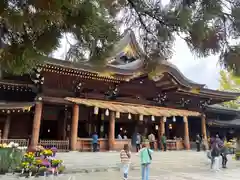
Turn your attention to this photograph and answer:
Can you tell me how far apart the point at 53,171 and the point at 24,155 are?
1.49 meters

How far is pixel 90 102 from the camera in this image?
47.0 ft

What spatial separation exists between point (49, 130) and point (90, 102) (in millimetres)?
A: 4187

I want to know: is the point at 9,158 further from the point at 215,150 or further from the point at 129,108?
the point at 129,108

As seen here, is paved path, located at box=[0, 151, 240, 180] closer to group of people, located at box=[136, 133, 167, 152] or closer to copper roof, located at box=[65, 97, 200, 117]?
group of people, located at box=[136, 133, 167, 152]

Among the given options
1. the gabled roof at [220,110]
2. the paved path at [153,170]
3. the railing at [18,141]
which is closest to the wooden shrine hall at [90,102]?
the railing at [18,141]

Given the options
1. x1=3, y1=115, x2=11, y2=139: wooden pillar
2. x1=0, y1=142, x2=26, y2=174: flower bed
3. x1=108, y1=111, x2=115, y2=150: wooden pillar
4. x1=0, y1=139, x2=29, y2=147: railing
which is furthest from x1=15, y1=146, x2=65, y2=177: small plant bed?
x1=108, y1=111, x2=115, y2=150: wooden pillar

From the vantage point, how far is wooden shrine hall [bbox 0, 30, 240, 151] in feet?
43.2

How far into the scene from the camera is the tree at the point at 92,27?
1.86m

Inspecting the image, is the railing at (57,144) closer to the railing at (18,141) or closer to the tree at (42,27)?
the railing at (18,141)

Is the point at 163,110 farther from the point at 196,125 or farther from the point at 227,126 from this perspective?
the point at 227,126

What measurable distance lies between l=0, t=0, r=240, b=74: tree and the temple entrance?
14.4 meters

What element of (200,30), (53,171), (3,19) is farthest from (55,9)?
(53,171)

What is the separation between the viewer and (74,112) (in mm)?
14102

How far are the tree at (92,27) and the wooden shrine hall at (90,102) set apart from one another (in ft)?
24.7
